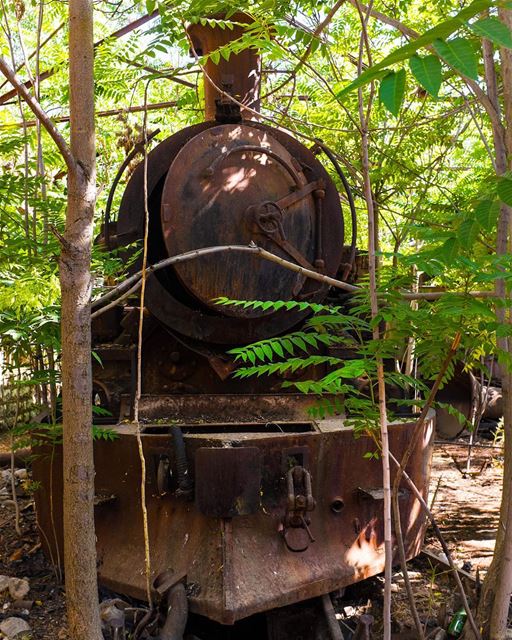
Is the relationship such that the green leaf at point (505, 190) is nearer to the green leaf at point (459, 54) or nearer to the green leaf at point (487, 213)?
the green leaf at point (487, 213)

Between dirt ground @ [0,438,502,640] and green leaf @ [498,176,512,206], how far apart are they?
2.16 m

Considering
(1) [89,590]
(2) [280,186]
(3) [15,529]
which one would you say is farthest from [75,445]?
(3) [15,529]

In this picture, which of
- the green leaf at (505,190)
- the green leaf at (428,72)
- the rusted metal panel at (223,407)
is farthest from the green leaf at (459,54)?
the rusted metal panel at (223,407)

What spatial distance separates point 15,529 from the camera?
4957 mm

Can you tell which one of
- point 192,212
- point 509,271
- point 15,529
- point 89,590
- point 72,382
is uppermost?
point 192,212

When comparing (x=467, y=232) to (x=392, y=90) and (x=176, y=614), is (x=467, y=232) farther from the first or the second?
(x=176, y=614)

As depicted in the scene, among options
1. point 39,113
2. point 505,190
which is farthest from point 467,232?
point 39,113

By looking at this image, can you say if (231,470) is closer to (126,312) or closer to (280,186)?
(126,312)

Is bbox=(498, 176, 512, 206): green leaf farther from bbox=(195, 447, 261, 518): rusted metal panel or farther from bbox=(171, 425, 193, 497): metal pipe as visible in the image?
bbox=(171, 425, 193, 497): metal pipe

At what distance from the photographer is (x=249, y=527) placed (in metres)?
3.48

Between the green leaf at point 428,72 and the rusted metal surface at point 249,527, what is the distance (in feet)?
6.88

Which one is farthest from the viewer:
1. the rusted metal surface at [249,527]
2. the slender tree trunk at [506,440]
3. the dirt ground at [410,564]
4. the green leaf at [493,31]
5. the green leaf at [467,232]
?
the dirt ground at [410,564]

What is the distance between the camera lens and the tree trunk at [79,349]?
2.77 m

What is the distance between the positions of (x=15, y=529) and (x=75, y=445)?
101 inches
